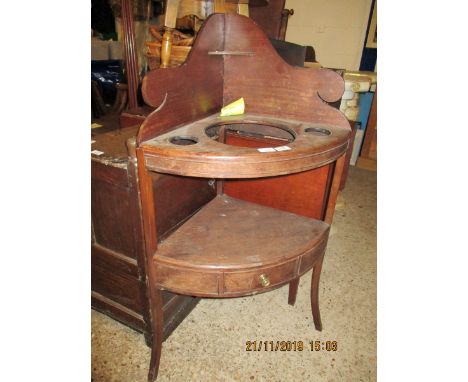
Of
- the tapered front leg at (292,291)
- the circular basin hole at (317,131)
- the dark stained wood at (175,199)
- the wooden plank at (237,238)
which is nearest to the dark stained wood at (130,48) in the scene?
the dark stained wood at (175,199)

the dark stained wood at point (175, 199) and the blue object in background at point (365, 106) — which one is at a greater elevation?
the blue object in background at point (365, 106)

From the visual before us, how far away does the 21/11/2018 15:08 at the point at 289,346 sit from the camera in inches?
49.3

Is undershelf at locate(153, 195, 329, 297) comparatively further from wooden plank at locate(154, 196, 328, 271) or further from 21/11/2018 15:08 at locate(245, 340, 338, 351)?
21/11/2018 15:08 at locate(245, 340, 338, 351)

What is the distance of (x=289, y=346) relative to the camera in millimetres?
1268

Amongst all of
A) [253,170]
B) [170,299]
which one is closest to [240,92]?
[253,170]

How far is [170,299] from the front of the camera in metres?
1.25

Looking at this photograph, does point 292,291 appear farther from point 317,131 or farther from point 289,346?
point 317,131

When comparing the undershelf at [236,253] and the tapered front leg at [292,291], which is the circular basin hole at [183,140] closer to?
the undershelf at [236,253]

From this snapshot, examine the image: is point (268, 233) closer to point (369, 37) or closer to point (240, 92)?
point (240, 92)

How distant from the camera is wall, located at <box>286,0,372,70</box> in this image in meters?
3.11

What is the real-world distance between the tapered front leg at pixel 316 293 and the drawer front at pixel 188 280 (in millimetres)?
446

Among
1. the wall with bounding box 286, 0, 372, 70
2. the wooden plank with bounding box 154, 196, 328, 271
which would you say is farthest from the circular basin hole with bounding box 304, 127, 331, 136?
the wall with bounding box 286, 0, 372, 70

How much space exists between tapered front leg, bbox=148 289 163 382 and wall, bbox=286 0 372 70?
3.28 meters

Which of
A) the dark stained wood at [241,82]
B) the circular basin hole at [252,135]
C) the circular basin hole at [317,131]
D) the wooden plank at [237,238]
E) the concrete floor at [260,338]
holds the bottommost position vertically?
the concrete floor at [260,338]
